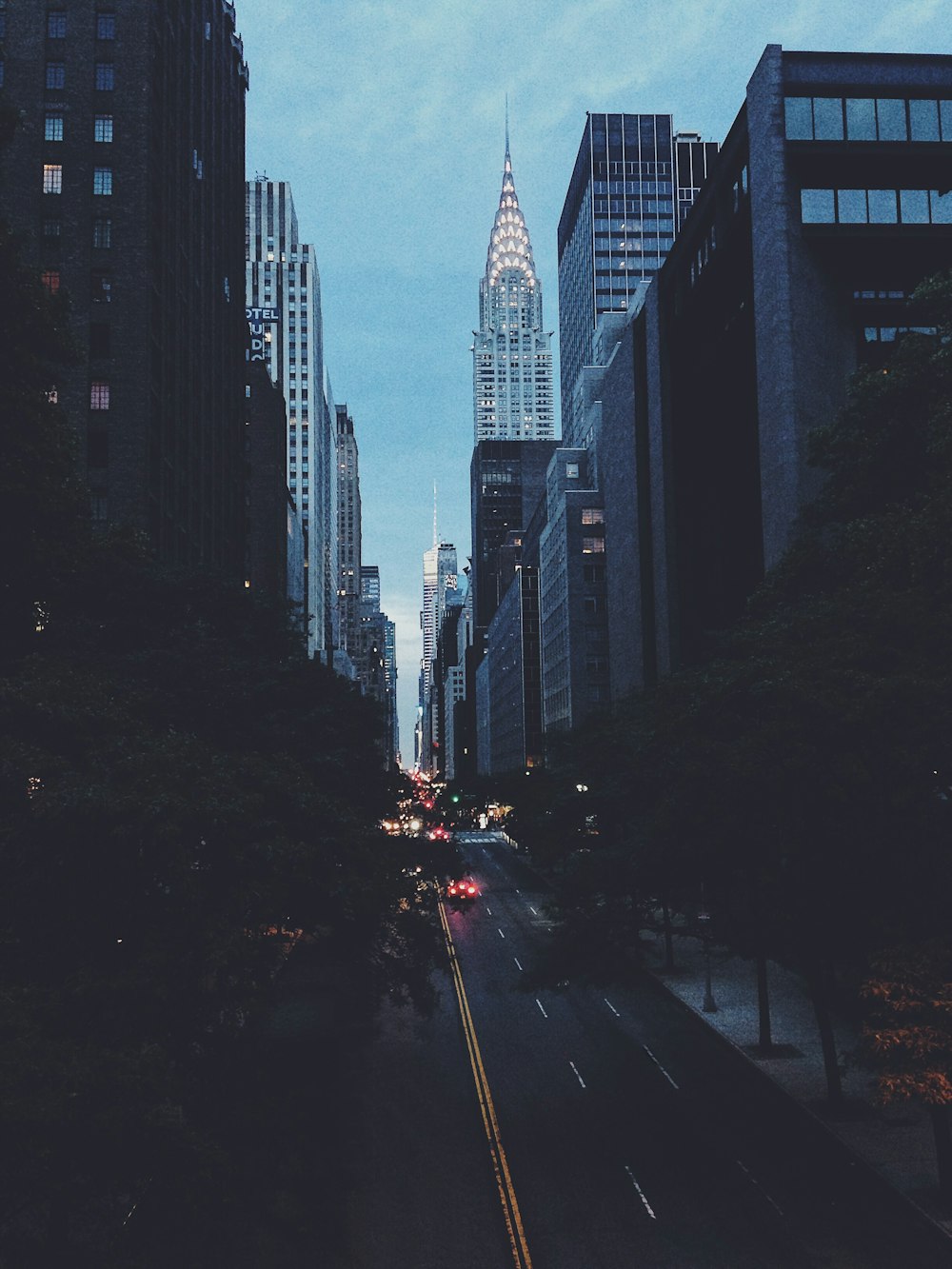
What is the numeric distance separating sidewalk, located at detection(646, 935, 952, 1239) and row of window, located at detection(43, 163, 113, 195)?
5343 centimetres

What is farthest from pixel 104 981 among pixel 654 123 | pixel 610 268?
pixel 654 123

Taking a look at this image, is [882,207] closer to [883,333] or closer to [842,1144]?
[883,333]

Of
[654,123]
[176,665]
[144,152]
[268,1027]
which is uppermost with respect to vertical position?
[654,123]

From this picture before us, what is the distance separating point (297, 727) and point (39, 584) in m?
10.3

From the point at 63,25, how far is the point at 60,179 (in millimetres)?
9886

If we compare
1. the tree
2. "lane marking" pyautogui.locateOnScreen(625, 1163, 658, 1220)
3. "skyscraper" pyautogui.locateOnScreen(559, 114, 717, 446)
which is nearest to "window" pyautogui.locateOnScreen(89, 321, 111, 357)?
"lane marking" pyautogui.locateOnScreen(625, 1163, 658, 1220)

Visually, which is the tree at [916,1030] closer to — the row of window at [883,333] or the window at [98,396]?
the row of window at [883,333]

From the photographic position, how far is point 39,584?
26.3 m

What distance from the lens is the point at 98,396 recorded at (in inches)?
2408

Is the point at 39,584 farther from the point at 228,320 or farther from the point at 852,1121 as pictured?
the point at 228,320

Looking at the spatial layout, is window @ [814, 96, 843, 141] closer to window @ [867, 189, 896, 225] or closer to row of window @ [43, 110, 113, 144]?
window @ [867, 189, 896, 225]

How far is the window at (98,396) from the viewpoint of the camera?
60969 mm

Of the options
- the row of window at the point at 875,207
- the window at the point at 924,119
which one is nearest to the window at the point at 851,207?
the row of window at the point at 875,207

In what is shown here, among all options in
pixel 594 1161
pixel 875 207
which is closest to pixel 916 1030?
pixel 594 1161
